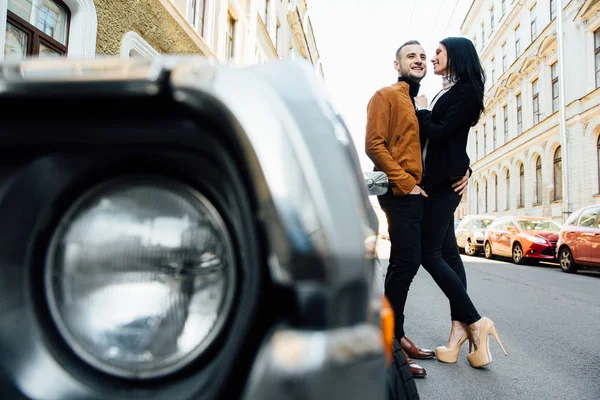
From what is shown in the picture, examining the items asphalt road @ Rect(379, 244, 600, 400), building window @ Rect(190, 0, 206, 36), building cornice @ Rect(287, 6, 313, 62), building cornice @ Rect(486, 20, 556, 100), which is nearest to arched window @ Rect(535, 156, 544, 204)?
building cornice @ Rect(486, 20, 556, 100)

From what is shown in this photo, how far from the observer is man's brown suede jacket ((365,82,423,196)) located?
2326 mm

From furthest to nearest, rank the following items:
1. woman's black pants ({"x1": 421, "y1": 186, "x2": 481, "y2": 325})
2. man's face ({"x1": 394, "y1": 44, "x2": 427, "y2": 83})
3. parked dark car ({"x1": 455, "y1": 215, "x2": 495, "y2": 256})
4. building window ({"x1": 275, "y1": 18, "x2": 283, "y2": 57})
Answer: building window ({"x1": 275, "y1": 18, "x2": 283, "y2": 57}) < parked dark car ({"x1": 455, "y1": 215, "x2": 495, "y2": 256}) < man's face ({"x1": 394, "y1": 44, "x2": 427, "y2": 83}) < woman's black pants ({"x1": 421, "y1": 186, "x2": 481, "y2": 325})

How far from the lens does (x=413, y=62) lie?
2.49 metres

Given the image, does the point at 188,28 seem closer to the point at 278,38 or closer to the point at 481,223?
the point at 481,223

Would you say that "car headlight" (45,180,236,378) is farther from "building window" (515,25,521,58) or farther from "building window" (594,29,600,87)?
"building window" (515,25,521,58)

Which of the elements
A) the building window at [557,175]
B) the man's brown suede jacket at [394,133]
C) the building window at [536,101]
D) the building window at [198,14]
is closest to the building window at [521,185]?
the building window at [536,101]

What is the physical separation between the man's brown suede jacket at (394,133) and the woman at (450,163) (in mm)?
170

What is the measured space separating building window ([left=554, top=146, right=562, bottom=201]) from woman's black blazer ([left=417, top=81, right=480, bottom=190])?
19.6 meters

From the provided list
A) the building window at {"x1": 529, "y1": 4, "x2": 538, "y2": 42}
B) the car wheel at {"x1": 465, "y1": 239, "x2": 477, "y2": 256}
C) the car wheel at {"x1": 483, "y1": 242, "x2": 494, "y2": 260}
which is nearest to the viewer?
the car wheel at {"x1": 483, "y1": 242, "x2": 494, "y2": 260}

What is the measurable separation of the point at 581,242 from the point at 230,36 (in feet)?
31.3

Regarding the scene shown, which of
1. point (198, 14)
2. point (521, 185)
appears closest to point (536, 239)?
point (198, 14)

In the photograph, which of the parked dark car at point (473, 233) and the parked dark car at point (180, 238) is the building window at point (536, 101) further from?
the parked dark car at point (180, 238)

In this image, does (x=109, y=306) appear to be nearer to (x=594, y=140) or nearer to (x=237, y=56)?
(x=237, y=56)

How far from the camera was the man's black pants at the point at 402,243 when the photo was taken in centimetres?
229
